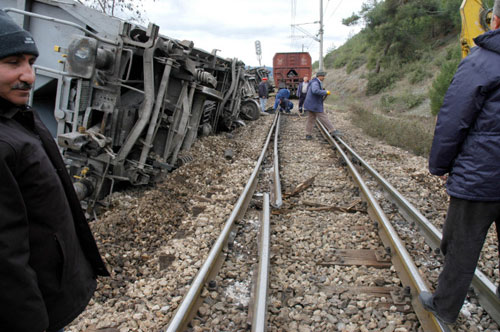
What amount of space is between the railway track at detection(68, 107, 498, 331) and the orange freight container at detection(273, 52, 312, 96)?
1988cm

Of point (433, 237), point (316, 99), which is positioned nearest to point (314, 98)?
point (316, 99)

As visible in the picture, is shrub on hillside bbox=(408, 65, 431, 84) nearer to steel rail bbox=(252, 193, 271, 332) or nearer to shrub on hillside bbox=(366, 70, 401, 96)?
shrub on hillside bbox=(366, 70, 401, 96)

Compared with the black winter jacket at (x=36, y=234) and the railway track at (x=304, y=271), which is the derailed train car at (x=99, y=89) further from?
the black winter jacket at (x=36, y=234)

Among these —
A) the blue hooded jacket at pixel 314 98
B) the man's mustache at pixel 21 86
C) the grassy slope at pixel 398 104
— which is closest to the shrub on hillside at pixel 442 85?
the grassy slope at pixel 398 104

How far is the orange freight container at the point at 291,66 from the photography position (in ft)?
78.6

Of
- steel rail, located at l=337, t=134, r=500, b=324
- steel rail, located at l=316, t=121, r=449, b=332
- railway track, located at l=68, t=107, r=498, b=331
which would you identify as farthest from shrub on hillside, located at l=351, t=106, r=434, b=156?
steel rail, located at l=316, t=121, r=449, b=332

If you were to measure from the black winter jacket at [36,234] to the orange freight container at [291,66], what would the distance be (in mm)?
23292

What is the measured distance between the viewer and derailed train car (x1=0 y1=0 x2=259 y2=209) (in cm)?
443

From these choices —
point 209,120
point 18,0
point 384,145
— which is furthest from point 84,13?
point 384,145

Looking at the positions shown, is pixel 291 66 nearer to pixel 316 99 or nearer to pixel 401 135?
pixel 401 135

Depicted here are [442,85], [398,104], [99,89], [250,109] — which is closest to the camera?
[99,89]

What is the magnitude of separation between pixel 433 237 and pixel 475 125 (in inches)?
80.7

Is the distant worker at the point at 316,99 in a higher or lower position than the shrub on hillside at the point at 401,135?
higher

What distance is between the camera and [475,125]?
2086mm
